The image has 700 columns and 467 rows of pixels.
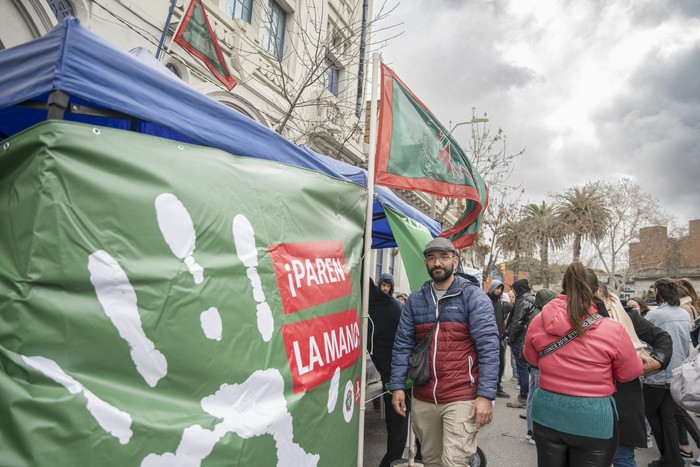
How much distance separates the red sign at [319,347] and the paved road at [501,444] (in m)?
2.26

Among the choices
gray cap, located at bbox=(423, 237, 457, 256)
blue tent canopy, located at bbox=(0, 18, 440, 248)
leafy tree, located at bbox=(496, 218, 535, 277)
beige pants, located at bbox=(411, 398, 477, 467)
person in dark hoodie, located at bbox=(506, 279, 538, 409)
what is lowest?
beige pants, located at bbox=(411, 398, 477, 467)

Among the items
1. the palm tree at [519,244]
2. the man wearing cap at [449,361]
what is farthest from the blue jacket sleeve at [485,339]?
the palm tree at [519,244]

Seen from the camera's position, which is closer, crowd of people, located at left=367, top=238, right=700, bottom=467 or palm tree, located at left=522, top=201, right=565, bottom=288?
crowd of people, located at left=367, top=238, right=700, bottom=467

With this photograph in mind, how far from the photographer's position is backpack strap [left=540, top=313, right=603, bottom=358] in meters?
2.88

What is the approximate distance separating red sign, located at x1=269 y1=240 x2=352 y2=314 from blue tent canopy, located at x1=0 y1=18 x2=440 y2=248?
0.64 m

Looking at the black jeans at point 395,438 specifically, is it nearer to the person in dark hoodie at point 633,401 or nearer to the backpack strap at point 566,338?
the backpack strap at point 566,338

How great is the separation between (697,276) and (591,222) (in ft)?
80.1

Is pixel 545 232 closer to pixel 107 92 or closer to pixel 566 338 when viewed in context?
pixel 566 338

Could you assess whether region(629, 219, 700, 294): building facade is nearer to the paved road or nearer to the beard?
the paved road

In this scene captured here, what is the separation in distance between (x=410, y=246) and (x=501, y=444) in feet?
10.7

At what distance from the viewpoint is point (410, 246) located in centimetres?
399

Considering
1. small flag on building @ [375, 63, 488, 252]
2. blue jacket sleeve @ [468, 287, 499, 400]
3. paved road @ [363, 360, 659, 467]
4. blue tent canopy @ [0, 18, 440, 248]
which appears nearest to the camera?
blue tent canopy @ [0, 18, 440, 248]

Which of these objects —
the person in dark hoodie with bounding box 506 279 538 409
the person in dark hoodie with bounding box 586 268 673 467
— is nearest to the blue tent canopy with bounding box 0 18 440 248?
the person in dark hoodie with bounding box 586 268 673 467

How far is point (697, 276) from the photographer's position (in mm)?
48094
